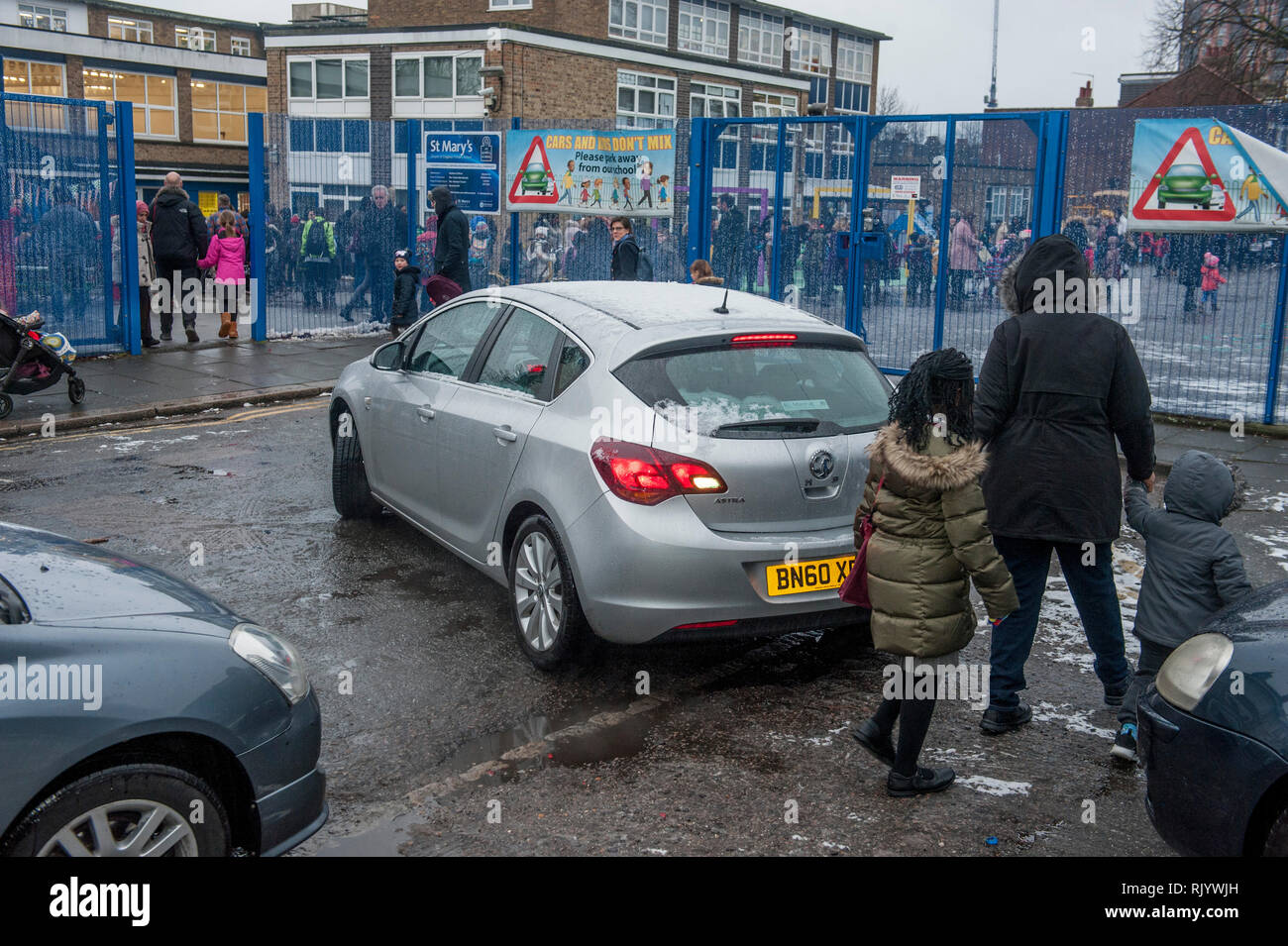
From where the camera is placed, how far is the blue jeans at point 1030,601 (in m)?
4.90

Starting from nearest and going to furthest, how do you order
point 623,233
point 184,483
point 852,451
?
1. point 852,451
2. point 184,483
3. point 623,233

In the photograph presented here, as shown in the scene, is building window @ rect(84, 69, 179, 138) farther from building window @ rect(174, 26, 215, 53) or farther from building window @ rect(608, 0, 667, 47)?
building window @ rect(608, 0, 667, 47)

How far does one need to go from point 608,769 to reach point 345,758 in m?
0.98

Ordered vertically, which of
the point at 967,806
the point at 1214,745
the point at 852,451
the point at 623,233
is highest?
the point at 623,233

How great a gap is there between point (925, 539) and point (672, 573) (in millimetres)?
1139

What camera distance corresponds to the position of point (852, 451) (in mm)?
5305

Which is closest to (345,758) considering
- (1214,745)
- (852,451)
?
(852,451)

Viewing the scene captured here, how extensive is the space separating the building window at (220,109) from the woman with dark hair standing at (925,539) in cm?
5551

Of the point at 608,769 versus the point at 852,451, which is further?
the point at 852,451

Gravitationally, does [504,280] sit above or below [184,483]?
above

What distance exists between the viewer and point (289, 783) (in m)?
3.47

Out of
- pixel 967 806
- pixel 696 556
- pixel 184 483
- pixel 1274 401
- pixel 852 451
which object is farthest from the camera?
pixel 1274 401
